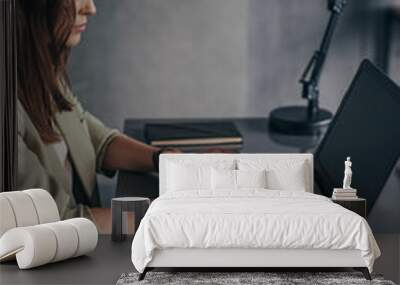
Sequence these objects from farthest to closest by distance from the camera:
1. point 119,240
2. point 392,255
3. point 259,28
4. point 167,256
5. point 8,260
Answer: point 259,28 < point 119,240 < point 392,255 < point 8,260 < point 167,256

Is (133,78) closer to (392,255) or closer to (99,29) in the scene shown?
(99,29)

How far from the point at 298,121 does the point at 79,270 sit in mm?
2777

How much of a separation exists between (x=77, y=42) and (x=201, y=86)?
1255 millimetres

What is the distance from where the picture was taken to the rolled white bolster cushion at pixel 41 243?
5871 millimetres

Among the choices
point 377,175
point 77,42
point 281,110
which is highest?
point 77,42

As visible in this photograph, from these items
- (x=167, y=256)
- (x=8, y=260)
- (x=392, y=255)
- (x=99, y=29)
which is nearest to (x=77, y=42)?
(x=99, y=29)

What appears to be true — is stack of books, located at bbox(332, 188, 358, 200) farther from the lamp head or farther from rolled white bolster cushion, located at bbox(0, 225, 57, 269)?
rolled white bolster cushion, located at bbox(0, 225, 57, 269)

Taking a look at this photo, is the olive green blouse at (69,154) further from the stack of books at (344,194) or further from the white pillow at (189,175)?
the stack of books at (344,194)

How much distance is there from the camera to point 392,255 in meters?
6.64

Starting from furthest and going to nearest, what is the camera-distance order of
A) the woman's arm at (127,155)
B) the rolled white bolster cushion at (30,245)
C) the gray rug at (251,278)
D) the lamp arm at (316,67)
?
the woman's arm at (127,155)
the lamp arm at (316,67)
the rolled white bolster cushion at (30,245)
the gray rug at (251,278)

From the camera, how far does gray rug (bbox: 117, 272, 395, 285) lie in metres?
5.50

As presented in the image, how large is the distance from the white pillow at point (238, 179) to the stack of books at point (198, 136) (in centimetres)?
74

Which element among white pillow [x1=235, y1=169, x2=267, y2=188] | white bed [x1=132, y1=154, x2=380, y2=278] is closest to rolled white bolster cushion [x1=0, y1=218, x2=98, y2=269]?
white bed [x1=132, y1=154, x2=380, y2=278]

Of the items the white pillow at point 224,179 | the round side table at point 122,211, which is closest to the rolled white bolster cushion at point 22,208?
the round side table at point 122,211
